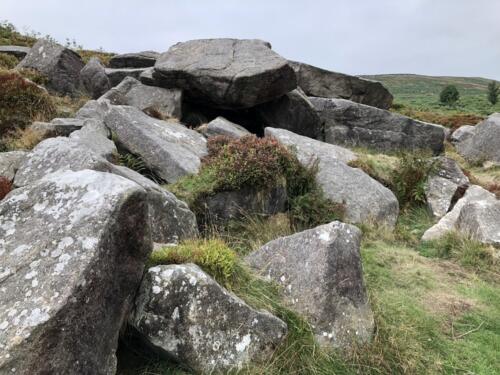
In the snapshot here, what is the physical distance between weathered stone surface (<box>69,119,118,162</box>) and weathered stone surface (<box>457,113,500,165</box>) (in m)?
16.2

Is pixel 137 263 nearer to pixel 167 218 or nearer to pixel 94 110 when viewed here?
pixel 167 218

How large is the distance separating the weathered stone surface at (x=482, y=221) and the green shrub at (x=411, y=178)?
229 cm

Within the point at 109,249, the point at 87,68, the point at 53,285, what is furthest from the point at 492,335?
the point at 87,68

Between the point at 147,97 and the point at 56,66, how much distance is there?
5204 mm

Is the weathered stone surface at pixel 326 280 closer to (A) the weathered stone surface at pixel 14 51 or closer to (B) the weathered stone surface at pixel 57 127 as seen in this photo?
(B) the weathered stone surface at pixel 57 127

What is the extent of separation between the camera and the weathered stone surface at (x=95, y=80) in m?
20.5

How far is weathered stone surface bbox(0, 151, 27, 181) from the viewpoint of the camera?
10.0 meters

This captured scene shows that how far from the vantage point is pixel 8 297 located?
4.75 m

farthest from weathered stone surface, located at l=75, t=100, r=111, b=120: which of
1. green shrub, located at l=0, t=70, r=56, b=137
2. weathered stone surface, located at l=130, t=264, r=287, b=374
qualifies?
weathered stone surface, located at l=130, t=264, r=287, b=374

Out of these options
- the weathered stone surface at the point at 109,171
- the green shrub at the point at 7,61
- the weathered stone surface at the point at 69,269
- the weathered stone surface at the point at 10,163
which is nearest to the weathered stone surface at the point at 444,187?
the weathered stone surface at the point at 109,171

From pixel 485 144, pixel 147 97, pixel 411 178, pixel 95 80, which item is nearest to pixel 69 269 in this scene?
pixel 411 178

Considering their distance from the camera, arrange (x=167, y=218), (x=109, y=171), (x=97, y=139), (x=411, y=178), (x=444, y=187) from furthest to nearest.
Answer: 1. (x=411, y=178)
2. (x=444, y=187)
3. (x=97, y=139)
4. (x=109, y=171)
5. (x=167, y=218)

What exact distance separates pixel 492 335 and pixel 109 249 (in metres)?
5.80

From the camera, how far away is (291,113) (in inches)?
725
